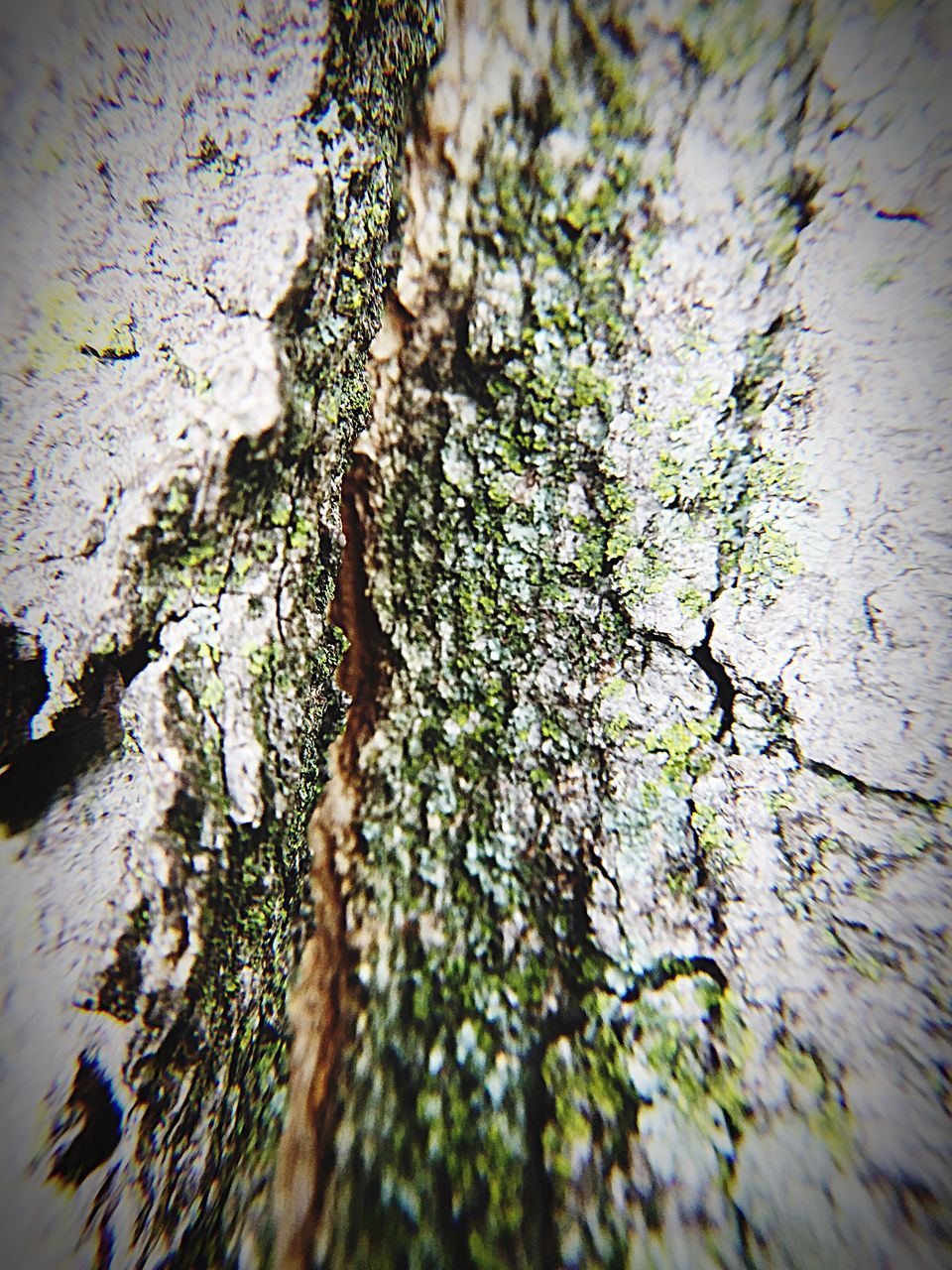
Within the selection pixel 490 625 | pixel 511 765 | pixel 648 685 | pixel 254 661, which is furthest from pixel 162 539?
pixel 648 685

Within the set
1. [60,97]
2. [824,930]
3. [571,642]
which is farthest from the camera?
[571,642]

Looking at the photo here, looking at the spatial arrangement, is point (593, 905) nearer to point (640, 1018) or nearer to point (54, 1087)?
point (640, 1018)

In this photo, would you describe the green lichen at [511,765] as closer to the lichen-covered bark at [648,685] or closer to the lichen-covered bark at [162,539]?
the lichen-covered bark at [648,685]

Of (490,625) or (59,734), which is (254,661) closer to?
(59,734)

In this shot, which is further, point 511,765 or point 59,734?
point 511,765

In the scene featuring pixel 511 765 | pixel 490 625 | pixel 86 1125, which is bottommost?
pixel 86 1125

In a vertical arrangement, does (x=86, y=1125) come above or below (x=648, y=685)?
below

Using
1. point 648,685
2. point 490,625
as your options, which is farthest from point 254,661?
point 648,685

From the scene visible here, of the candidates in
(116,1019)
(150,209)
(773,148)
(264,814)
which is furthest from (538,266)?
(116,1019)
